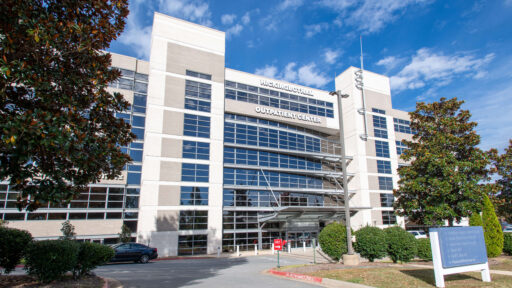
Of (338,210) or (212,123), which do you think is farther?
(338,210)

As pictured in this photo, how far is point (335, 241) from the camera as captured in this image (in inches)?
717

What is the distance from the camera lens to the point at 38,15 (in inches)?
314

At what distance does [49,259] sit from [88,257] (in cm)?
146

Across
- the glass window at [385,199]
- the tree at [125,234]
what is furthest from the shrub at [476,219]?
the tree at [125,234]

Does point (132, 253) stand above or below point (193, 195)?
below

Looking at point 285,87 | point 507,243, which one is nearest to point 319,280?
point 507,243

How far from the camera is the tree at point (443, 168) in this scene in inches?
786

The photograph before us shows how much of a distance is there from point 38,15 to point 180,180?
892 inches

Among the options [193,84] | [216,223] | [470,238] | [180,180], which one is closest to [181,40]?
[193,84]

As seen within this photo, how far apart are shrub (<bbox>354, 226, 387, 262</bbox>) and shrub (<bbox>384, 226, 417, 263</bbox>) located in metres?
0.46

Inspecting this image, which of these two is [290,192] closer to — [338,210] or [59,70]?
[338,210]

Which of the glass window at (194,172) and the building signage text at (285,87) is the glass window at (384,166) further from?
the glass window at (194,172)

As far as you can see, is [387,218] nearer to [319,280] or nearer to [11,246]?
[319,280]

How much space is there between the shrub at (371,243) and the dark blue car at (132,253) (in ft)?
47.5
